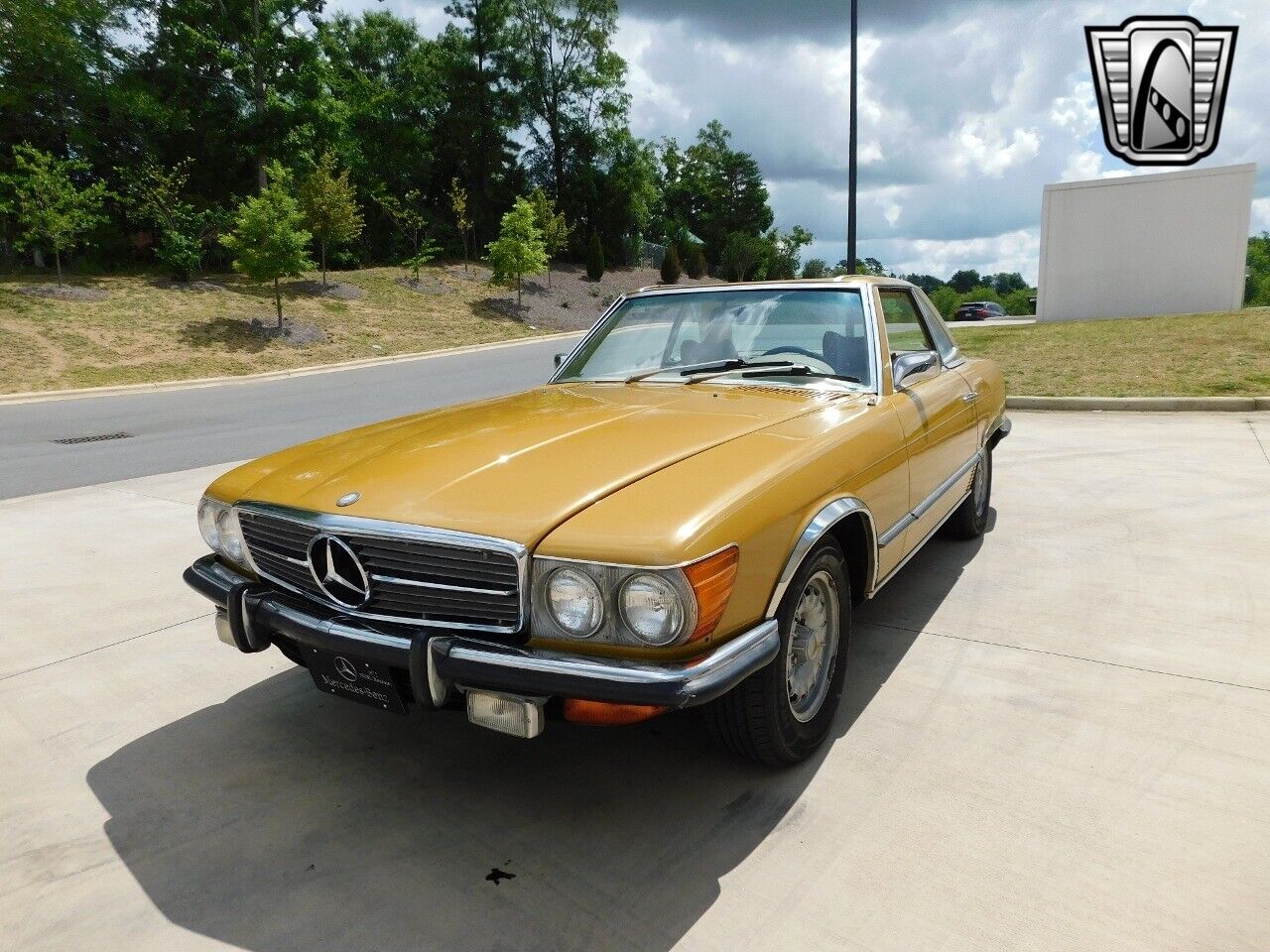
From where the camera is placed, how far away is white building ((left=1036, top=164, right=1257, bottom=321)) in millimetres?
18484

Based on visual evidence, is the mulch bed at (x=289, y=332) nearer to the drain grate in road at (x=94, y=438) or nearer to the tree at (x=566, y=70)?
the drain grate in road at (x=94, y=438)

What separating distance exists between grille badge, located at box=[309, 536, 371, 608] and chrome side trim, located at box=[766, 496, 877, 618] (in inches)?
46.5

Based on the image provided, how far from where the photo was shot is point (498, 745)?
2.99 metres

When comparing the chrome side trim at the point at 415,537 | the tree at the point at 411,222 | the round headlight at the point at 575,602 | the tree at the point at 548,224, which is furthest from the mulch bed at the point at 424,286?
the round headlight at the point at 575,602

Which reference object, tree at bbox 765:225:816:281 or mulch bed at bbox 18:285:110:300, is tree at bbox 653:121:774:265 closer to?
tree at bbox 765:225:816:281

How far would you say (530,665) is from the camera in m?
2.17

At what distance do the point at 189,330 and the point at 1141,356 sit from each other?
19778mm

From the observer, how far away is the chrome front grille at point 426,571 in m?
2.25

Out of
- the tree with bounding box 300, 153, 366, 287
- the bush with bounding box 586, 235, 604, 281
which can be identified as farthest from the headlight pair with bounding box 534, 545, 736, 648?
the bush with bounding box 586, 235, 604, 281

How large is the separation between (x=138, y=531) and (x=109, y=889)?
13.2 ft

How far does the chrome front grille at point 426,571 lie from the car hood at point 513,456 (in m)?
0.04

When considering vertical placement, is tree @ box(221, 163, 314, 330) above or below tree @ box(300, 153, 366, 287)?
below

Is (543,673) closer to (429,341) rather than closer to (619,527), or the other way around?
(619,527)

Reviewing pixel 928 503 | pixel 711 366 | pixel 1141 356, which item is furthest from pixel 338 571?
pixel 1141 356
